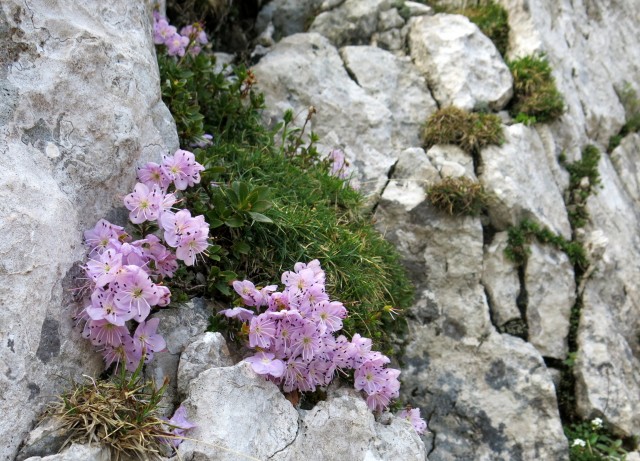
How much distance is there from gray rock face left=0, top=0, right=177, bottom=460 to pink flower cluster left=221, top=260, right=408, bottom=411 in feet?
2.87

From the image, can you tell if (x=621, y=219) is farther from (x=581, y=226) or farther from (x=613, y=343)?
(x=613, y=343)

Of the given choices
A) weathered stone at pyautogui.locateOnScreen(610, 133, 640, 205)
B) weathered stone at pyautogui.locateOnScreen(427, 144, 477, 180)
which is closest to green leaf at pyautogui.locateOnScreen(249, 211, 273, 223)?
weathered stone at pyautogui.locateOnScreen(427, 144, 477, 180)

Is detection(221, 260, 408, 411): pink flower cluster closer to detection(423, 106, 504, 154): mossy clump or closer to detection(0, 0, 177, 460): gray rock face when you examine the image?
detection(0, 0, 177, 460): gray rock face

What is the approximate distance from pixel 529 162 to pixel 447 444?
2.85m

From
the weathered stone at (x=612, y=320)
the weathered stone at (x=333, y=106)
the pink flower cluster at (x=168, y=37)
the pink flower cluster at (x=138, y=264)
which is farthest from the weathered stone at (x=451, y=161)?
the pink flower cluster at (x=138, y=264)

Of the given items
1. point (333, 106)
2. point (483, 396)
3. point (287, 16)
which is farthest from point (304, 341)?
point (287, 16)

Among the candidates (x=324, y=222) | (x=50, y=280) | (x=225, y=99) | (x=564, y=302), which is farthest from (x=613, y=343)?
(x=50, y=280)

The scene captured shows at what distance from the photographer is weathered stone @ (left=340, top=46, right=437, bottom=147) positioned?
6227 millimetres

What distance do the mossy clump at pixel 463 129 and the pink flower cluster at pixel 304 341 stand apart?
275 centimetres

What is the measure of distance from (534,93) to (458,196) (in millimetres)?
1853

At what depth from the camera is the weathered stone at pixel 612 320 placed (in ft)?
17.1

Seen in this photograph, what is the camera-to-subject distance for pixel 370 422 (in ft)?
11.7

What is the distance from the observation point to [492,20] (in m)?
7.20

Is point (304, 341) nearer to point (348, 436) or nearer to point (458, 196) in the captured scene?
point (348, 436)
